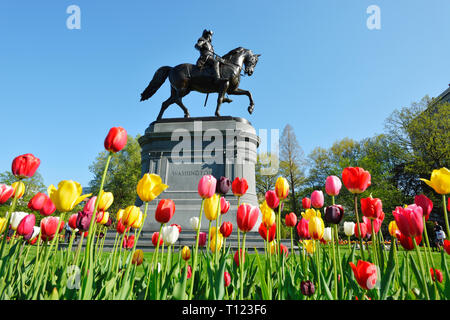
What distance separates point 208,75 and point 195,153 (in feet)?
11.4

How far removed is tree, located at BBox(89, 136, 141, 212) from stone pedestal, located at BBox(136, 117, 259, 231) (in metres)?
22.9

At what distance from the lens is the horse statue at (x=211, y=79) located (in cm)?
1093

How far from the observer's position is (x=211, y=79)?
436 inches

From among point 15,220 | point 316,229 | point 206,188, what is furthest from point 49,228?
point 316,229

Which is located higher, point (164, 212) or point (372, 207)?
point (372, 207)

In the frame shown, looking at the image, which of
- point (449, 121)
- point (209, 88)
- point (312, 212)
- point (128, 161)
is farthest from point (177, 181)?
point (128, 161)

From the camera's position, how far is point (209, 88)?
1134 centimetres

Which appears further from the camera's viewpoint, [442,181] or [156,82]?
[156,82]

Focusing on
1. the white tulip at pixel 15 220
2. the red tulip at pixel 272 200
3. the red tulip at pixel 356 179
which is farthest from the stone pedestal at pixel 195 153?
the red tulip at pixel 356 179

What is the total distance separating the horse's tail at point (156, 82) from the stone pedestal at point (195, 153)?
74.9 inches

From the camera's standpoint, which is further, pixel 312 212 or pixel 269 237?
pixel 312 212

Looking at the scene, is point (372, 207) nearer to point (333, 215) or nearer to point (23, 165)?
point (333, 215)
